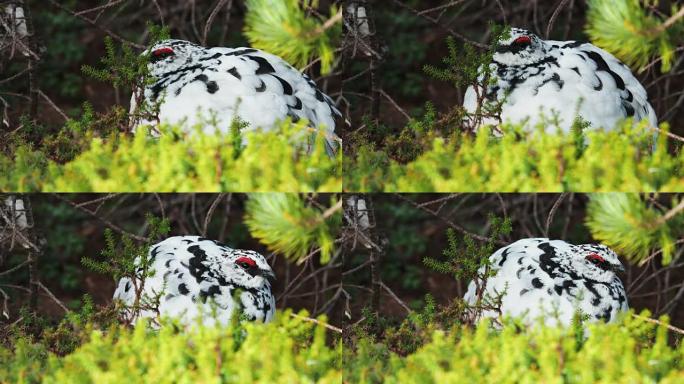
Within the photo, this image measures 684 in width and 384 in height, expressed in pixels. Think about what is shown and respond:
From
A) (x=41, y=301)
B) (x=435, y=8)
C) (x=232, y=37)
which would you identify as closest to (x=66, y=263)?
(x=41, y=301)

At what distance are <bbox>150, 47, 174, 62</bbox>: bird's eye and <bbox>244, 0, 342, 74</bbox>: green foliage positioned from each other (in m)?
0.22

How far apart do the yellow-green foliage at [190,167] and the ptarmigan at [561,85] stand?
47cm

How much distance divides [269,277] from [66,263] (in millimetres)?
573

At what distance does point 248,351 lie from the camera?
9.54 ft

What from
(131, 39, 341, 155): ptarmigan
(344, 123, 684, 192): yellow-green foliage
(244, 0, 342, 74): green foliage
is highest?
(244, 0, 342, 74): green foliage

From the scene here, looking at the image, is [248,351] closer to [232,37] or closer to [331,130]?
[331,130]

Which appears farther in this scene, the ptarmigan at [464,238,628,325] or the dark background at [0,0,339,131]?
the dark background at [0,0,339,131]

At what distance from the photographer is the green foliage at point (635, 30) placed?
3039mm

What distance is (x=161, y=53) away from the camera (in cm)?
300

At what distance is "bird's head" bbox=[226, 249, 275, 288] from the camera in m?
2.97

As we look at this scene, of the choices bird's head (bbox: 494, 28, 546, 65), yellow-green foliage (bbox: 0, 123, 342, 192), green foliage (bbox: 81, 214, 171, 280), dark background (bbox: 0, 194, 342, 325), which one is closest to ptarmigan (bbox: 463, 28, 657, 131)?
bird's head (bbox: 494, 28, 546, 65)

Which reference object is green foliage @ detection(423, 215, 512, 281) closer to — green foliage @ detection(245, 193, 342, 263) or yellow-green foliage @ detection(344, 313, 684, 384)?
yellow-green foliage @ detection(344, 313, 684, 384)

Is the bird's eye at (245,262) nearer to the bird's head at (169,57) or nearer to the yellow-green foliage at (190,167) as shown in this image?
the yellow-green foliage at (190,167)

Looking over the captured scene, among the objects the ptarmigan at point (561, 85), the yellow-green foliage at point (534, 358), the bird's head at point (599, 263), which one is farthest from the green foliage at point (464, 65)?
the yellow-green foliage at point (534, 358)
